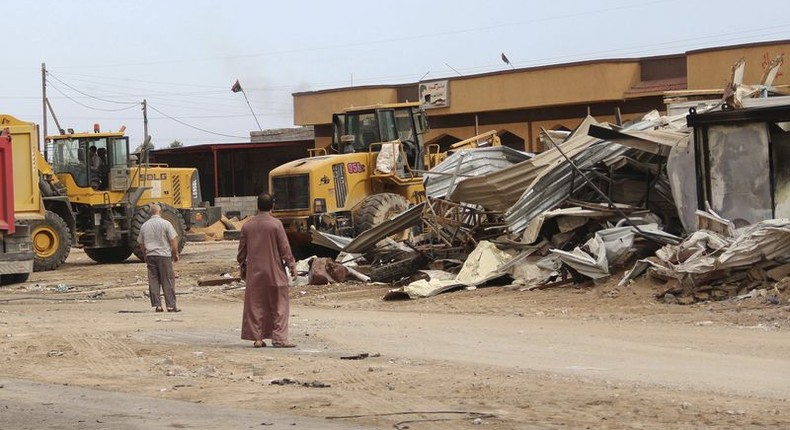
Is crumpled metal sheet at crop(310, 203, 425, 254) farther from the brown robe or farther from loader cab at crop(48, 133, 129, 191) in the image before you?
the brown robe

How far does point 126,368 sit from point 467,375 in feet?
11.7

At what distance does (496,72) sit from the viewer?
4291cm

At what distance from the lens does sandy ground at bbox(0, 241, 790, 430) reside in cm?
909

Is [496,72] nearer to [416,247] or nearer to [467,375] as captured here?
[416,247]

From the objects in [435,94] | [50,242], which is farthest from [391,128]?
[435,94]

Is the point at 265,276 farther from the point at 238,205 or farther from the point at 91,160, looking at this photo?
the point at 238,205

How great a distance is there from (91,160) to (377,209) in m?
8.75

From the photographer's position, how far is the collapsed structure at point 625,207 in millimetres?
17031

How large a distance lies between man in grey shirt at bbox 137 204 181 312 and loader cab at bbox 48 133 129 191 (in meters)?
12.4

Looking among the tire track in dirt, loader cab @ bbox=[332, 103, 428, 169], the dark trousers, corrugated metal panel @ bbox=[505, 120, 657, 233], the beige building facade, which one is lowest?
the tire track in dirt

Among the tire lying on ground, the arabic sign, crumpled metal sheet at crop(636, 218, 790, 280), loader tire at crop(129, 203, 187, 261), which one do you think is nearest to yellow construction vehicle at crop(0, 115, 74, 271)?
loader tire at crop(129, 203, 187, 261)

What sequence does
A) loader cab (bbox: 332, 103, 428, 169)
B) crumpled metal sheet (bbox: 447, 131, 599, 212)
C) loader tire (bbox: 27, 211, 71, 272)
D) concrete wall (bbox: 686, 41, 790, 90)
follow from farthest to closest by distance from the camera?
concrete wall (bbox: 686, 41, 790, 90)
loader tire (bbox: 27, 211, 71, 272)
loader cab (bbox: 332, 103, 428, 169)
crumpled metal sheet (bbox: 447, 131, 599, 212)

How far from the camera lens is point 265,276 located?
13.5 meters

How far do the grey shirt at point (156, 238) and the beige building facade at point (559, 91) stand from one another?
20220mm
